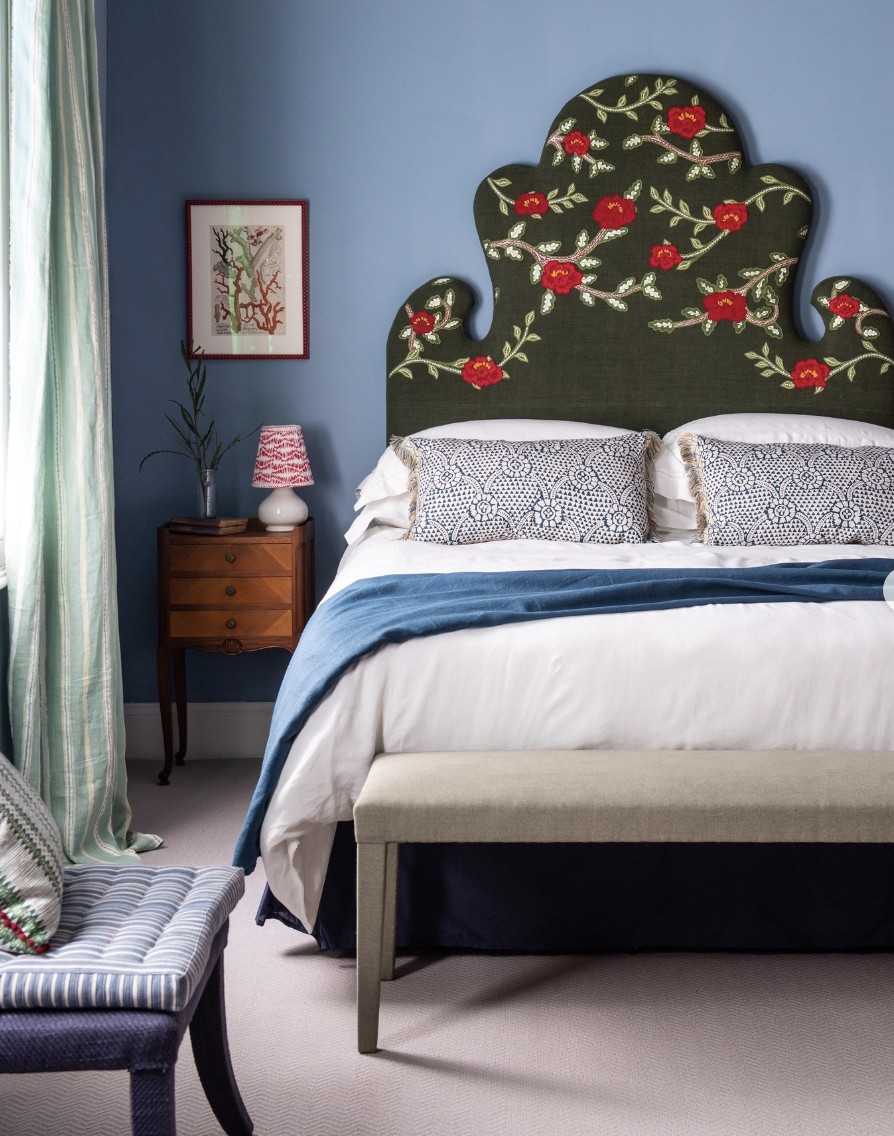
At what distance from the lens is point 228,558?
3.43 m

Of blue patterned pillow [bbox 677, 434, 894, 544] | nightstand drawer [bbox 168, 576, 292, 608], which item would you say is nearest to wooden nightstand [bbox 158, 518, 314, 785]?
nightstand drawer [bbox 168, 576, 292, 608]

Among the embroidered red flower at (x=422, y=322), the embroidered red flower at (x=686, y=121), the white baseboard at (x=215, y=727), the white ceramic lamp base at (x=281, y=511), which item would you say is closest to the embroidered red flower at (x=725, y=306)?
the embroidered red flower at (x=686, y=121)

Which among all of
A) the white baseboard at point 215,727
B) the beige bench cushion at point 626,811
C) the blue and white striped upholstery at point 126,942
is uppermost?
the beige bench cushion at point 626,811

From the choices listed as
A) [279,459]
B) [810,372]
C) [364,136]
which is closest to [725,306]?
[810,372]

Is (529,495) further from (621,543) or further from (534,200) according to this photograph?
(534,200)

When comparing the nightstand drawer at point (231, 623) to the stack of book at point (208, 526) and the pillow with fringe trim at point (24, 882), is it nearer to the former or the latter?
the stack of book at point (208, 526)

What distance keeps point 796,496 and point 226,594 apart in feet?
5.82

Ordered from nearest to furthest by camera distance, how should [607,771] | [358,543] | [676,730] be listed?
[607,771] → [676,730] → [358,543]

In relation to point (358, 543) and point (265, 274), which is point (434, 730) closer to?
point (358, 543)

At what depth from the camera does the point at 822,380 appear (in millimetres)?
3799

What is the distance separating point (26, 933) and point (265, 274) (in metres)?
2.78

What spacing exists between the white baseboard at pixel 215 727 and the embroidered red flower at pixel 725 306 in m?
2.07

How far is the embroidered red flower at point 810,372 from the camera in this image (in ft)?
12.4

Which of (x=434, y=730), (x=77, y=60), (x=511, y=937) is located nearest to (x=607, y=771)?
(x=434, y=730)
